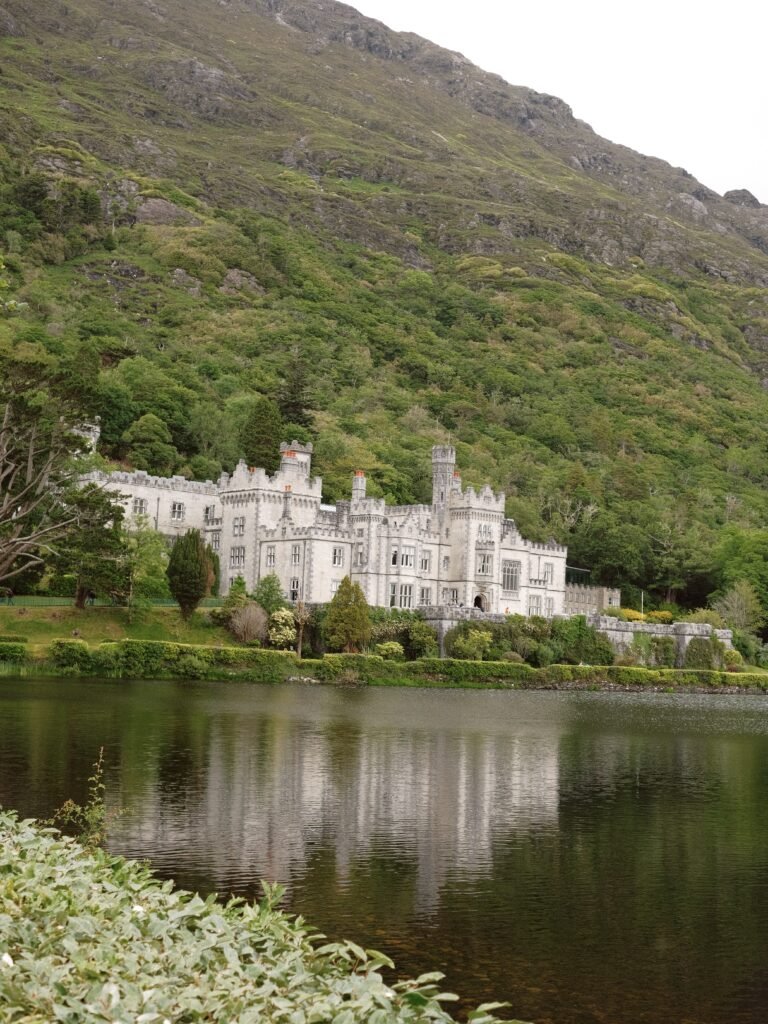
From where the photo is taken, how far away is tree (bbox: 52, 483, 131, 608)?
7381 cm

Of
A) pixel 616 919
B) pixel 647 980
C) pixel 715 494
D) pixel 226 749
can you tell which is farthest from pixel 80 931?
pixel 715 494

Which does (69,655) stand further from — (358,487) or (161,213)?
(161,213)

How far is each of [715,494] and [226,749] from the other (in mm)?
121586

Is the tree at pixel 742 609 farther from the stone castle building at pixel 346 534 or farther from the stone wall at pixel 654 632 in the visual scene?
the stone castle building at pixel 346 534

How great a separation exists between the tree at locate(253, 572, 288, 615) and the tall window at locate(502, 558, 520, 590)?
70.0 feet

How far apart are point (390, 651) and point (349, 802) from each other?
57201mm

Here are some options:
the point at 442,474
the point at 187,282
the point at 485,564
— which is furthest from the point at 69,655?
the point at 187,282

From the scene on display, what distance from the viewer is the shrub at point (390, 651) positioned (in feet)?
289

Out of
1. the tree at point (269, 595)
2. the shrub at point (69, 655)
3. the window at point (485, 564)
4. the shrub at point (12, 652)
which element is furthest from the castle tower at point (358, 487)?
the shrub at point (12, 652)

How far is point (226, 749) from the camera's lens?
39.9 meters

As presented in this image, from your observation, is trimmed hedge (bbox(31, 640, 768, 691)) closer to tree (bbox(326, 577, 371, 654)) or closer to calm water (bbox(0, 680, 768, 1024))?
tree (bbox(326, 577, 371, 654))

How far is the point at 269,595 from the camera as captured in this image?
294ft

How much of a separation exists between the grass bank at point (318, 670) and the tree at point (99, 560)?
5.08 m

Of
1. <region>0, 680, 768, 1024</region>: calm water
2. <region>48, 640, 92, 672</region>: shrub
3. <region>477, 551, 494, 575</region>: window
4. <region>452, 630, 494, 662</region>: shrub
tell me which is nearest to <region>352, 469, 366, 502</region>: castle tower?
<region>477, 551, 494, 575</region>: window
